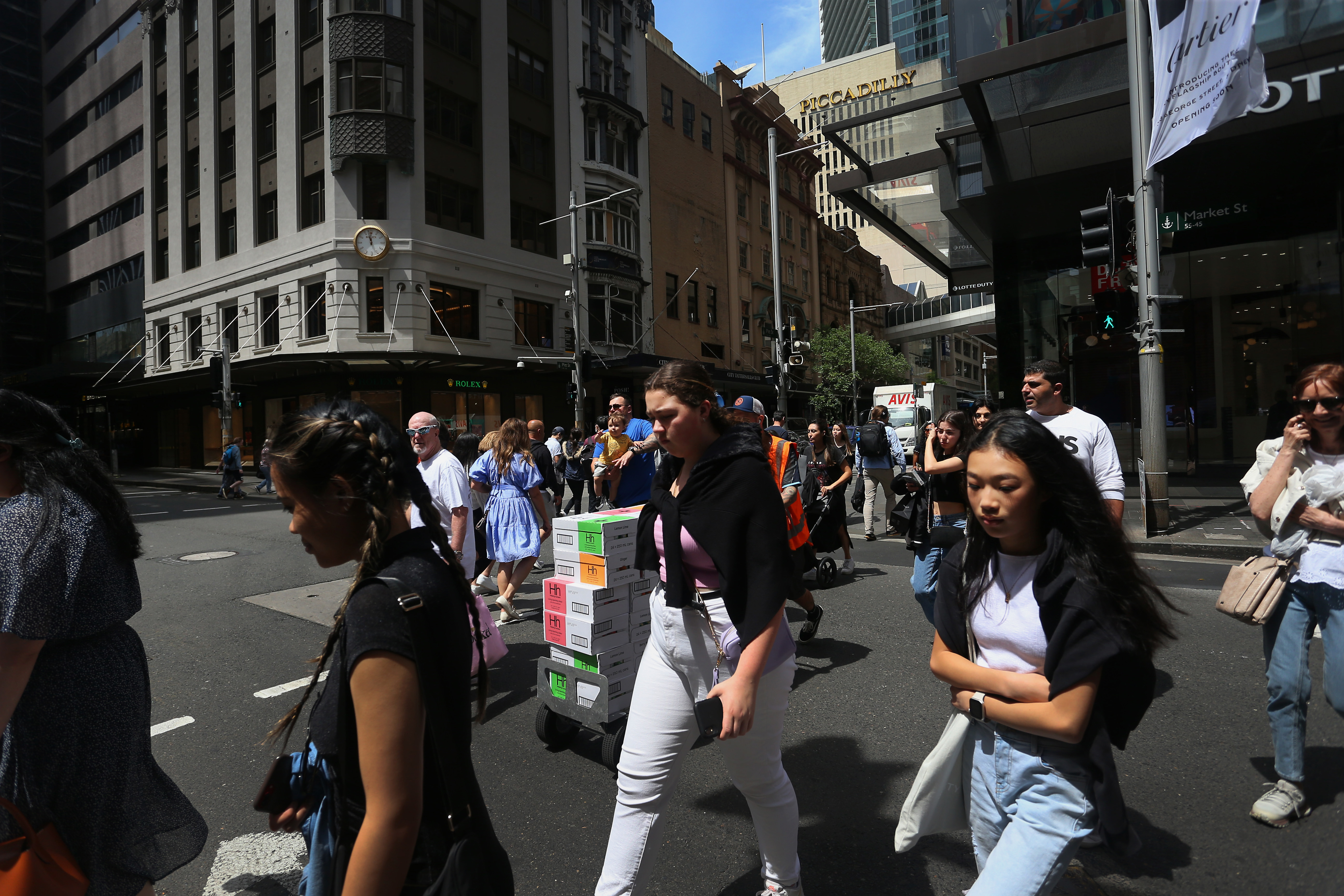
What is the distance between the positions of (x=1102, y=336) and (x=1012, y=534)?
35.9 feet

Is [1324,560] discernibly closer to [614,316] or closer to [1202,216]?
[1202,216]

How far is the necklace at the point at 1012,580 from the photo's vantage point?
198cm

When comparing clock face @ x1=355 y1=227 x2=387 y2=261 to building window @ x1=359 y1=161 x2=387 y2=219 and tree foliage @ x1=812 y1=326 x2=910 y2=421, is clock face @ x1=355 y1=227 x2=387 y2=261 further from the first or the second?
tree foliage @ x1=812 y1=326 x2=910 y2=421

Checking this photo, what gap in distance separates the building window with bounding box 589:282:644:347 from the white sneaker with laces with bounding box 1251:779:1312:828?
31238mm

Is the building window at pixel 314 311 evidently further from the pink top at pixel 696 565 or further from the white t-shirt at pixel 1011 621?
the white t-shirt at pixel 1011 621

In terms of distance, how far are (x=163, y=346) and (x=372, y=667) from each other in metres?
39.1

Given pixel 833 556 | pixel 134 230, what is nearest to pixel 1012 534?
pixel 833 556

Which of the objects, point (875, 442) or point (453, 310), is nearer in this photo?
point (875, 442)

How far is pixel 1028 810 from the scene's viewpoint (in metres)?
1.86

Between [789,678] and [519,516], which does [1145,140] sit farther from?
[789,678]

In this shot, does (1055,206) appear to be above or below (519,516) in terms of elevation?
above

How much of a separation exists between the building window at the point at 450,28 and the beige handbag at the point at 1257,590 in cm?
3065

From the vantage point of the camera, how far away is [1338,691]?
3012 millimetres

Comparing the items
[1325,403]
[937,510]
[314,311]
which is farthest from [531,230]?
[1325,403]
